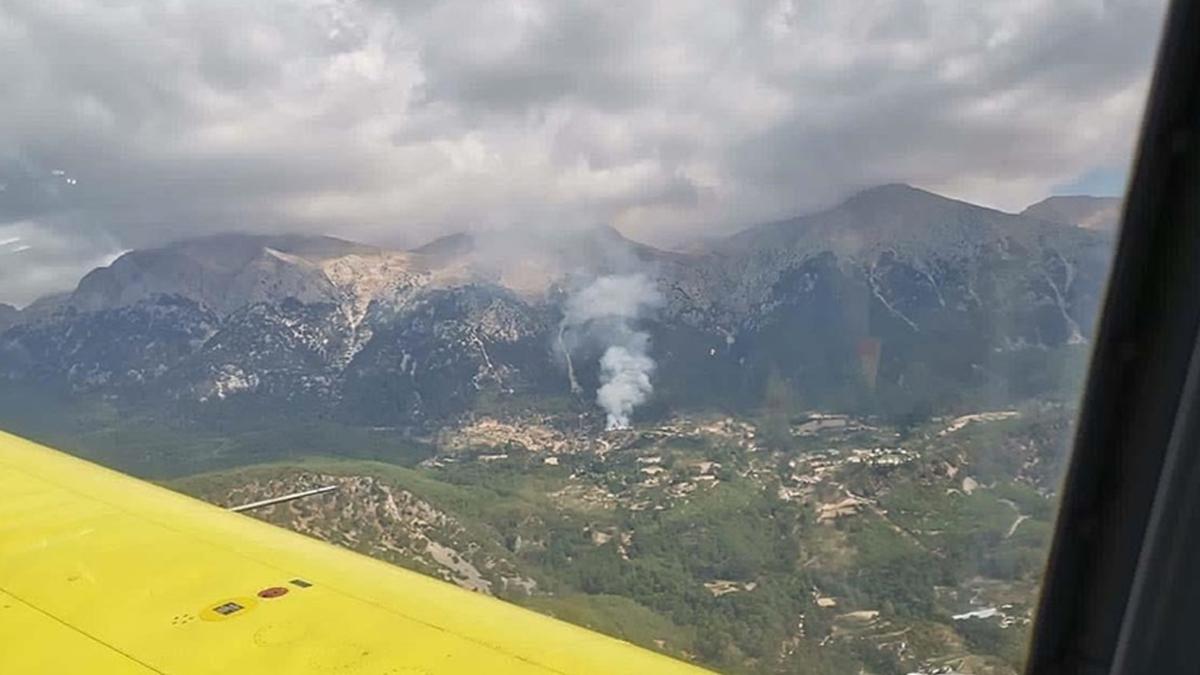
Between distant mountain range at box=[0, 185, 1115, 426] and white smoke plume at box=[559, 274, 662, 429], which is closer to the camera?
distant mountain range at box=[0, 185, 1115, 426]

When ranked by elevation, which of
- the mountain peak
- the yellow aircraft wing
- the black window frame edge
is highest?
the mountain peak

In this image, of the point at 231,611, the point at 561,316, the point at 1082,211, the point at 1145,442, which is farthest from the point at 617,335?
the point at 1145,442

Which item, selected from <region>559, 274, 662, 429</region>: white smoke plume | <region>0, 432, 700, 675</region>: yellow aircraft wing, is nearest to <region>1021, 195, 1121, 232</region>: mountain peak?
<region>0, 432, 700, 675</region>: yellow aircraft wing

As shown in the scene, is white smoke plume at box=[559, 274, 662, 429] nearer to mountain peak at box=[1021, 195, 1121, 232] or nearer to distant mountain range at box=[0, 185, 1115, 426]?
distant mountain range at box=[0, 185, 1115, 426]

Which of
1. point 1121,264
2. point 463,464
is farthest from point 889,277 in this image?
point 463,464

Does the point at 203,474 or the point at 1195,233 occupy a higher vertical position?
the point at 1195,233

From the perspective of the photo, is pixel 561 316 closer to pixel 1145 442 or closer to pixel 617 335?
pixel 617 335

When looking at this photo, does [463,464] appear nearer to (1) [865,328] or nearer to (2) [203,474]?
(2) [203,474]
